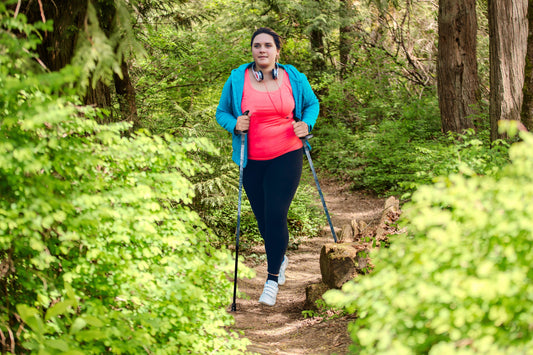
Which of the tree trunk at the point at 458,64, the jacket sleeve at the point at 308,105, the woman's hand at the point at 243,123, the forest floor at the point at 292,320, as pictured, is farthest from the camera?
the tree trunk at the point at 458,64

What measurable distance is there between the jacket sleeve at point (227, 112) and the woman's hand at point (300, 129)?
546 mm

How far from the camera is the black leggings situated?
421 cm

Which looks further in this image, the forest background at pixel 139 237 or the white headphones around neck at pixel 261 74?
the white headphones around neck at pixel 261 74

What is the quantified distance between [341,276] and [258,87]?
6.10ft

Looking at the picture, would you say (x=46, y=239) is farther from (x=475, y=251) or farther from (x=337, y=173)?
(x=337, y=173)

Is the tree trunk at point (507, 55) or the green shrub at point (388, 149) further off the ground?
the tree trunk at point (507, 55)

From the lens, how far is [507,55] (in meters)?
5.75

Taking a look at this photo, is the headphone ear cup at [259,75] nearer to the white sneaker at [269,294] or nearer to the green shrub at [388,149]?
the white sneaker at [269,294]

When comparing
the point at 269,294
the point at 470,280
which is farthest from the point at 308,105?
the point at 470,280

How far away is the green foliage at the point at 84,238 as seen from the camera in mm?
2008

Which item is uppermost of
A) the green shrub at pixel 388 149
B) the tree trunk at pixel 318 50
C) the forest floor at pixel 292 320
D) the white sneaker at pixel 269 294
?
the tree trunk at pixel 318 50

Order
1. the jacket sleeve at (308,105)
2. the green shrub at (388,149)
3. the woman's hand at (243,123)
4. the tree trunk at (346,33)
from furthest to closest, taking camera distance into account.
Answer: the tree trunk at (346,33) → the green shrub at (388,149) → the jacket sleeve at (308,105) → the woman's hand at (243,123)

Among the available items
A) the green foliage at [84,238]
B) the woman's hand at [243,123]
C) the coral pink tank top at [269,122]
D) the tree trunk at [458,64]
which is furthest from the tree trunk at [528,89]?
the green foliage at [84,238]

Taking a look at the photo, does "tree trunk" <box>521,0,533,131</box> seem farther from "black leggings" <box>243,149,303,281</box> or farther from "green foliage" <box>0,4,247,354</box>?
"green foliage" <box>0,4,247,354</box>
